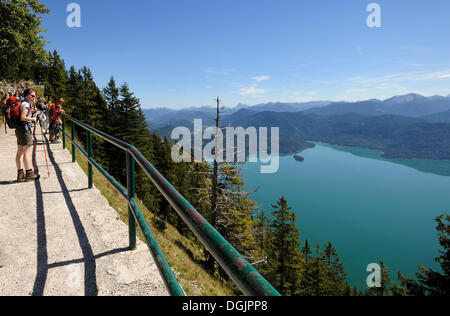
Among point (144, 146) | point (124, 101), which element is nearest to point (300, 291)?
point (144, 146)

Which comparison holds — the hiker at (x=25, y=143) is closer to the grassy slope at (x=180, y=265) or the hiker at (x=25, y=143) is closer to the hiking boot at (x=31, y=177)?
the hiking boot at (x=31, y=177)

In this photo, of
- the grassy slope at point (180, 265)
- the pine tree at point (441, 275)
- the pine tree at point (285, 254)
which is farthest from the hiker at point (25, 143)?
the pine tree at point (285, 254)

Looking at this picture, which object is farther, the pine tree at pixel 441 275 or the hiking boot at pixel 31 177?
the pine tree at pixel 441 275

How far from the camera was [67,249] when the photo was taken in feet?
11.1

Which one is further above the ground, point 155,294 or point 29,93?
point 29,93

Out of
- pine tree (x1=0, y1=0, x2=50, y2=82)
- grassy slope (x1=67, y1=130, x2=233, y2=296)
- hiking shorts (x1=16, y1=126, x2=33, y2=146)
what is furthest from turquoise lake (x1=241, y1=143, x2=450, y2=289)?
hiking shorts (x1=16, y1=126, x2=33, y2=146)

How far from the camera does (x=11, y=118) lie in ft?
20.7

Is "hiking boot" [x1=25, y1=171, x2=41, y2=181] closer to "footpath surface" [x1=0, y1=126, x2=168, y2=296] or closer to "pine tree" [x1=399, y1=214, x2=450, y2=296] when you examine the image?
"footpath surface" [x1=0, y1=126, x2=168, y2=296]

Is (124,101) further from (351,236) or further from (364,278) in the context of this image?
(351,236)

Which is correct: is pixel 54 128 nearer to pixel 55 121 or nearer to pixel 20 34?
pixel 55 121

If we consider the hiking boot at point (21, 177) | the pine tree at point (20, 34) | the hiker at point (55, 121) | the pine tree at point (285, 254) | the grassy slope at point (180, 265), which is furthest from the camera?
the pine tree at point (285, 254)

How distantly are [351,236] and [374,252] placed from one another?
13.0 m

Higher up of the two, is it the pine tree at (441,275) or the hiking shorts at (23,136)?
the hiking shorts at (23,136)

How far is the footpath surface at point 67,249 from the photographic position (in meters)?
2.73
